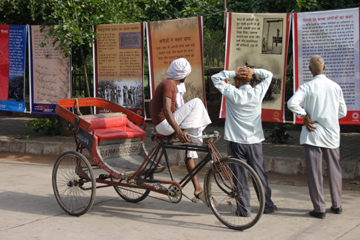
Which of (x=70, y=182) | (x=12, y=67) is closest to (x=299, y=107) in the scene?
(x=70, y=182)

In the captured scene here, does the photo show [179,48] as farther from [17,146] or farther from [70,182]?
[17,146]

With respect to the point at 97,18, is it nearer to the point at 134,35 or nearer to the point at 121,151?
the point at 134,35

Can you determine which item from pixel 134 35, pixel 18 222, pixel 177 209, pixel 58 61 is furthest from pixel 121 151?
pixel 58 61

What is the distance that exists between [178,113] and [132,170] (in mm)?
864

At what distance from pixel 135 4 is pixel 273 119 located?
390cm

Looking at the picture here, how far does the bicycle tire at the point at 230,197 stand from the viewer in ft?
14.0

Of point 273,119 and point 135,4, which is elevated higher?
point 135,4

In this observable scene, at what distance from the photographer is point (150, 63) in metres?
7.65

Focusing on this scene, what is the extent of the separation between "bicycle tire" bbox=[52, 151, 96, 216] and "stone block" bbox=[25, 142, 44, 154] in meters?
3.98

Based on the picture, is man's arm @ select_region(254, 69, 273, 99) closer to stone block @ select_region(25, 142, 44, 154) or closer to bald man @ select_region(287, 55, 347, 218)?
bald man @ select_region(287, 55, 347, 218)

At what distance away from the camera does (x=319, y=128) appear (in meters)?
4.58

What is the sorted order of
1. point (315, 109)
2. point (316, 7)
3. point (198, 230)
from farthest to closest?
point (316, 7) < point (315, 109) < point (198, 230)

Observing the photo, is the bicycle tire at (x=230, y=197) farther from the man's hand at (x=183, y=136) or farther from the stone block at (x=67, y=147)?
the stone block at (x=67, y=147)

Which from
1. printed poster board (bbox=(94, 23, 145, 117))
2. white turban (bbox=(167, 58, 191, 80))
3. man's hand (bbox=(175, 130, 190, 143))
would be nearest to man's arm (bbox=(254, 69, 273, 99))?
white turban (bbox=(167, 58, 191, 80))
